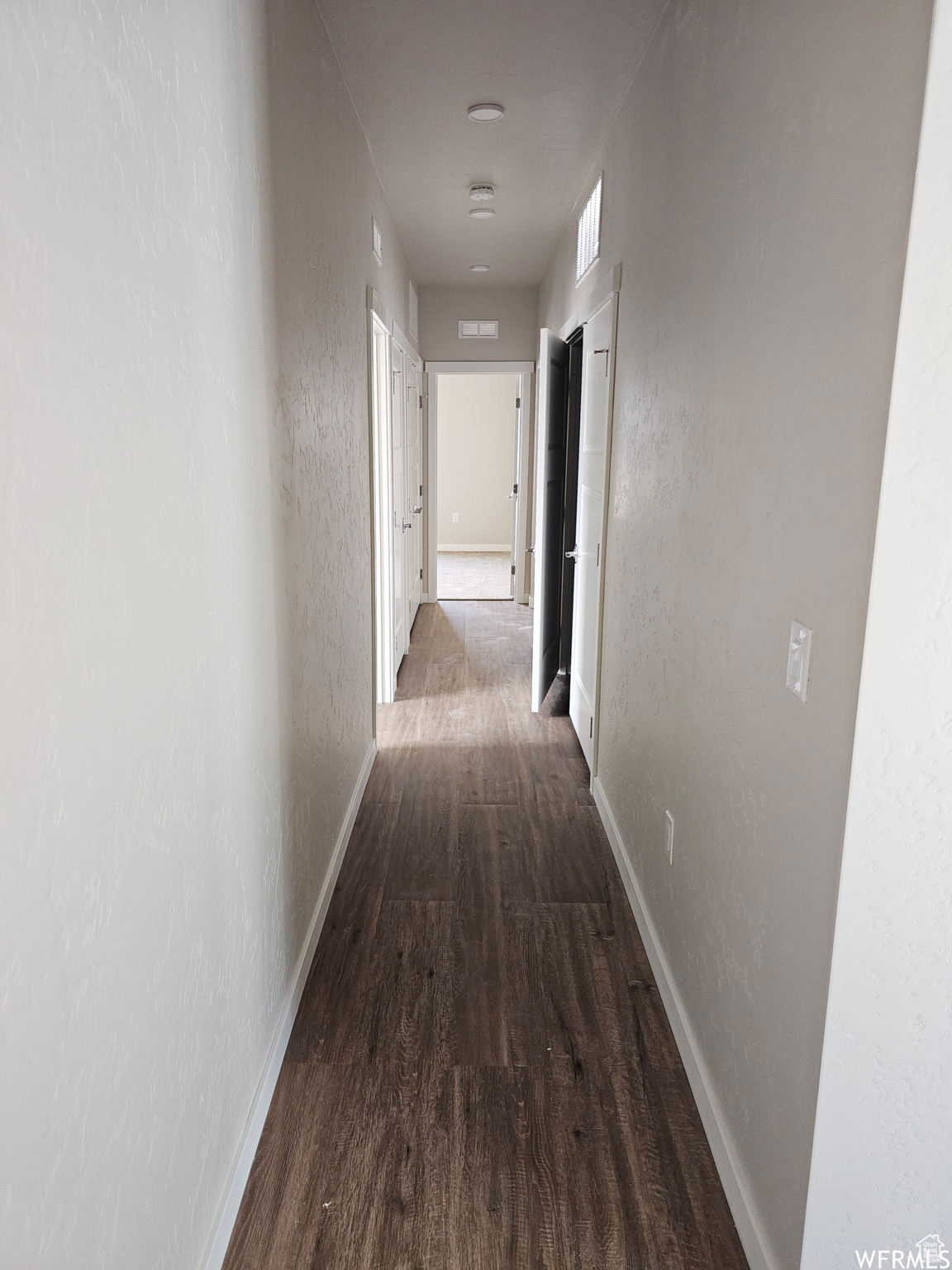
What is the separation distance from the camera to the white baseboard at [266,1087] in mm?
1543

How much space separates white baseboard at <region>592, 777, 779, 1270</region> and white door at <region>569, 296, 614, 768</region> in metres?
1.25

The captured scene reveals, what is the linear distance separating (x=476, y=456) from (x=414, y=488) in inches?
150

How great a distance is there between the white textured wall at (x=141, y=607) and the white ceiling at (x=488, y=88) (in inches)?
21.6

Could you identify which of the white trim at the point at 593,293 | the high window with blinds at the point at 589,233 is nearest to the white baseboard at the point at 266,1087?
the white trim at the point at 593,293

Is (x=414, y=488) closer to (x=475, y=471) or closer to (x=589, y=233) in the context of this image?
(x=589, y=233)

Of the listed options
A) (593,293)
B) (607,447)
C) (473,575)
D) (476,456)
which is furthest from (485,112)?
(476,456)

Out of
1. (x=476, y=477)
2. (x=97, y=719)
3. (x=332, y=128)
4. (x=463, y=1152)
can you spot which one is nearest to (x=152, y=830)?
(x=97, y=719)

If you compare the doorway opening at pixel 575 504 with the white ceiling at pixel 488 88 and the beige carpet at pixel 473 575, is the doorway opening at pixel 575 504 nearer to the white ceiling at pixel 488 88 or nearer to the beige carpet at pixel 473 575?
the white ceiling at pixel 488 88

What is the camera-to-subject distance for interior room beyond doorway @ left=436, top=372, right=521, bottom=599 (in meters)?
10.3

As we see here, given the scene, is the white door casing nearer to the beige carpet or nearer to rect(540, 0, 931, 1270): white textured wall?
the beige carpet

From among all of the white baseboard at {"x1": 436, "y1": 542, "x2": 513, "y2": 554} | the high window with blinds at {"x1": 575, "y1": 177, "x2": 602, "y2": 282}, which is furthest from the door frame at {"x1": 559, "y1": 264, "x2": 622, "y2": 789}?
the white baseboard at {"x1": 436, "y1": 542, "x2": 513, "y2": 554}

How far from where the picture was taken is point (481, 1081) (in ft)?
6.56

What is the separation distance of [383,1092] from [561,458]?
3585mm

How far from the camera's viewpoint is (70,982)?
3.19 feet
